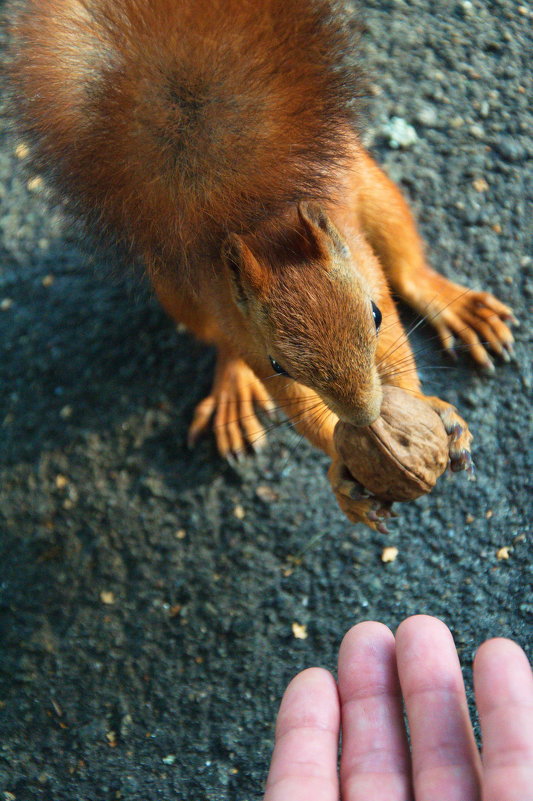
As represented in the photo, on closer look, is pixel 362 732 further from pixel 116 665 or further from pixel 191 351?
pixel 191 351

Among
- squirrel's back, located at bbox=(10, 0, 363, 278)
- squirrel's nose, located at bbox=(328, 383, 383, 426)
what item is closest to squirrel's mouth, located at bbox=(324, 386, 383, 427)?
squirrel's nose, located at bbox=(328, 383, 383, 426)

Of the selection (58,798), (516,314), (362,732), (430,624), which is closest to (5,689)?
(58,798)

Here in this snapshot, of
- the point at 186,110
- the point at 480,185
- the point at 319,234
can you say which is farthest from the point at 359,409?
the point at 480,185

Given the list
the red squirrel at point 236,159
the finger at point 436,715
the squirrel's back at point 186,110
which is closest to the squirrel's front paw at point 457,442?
the red squirrel at point 236,159

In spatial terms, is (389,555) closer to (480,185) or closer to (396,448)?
(396,448)

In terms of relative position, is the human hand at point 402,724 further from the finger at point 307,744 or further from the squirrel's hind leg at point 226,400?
the squirrel's hind leg at point 226,400

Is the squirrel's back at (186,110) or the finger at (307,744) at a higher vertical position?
the squirrel's back at (186,110)
